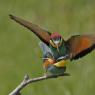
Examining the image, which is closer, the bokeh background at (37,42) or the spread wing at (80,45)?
the spread wing at (80,45)

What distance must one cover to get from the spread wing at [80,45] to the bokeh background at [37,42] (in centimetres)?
163

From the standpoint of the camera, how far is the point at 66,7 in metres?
4.73

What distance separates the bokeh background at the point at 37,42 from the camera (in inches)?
137

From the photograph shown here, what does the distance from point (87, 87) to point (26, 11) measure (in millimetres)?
1464

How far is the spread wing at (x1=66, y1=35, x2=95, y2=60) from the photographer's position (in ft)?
5.22

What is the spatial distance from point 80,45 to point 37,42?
231 cm

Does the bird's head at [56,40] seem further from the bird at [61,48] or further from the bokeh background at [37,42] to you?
the bokeh background at [37,42]

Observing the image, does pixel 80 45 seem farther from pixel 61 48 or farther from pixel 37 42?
pixel 37 42

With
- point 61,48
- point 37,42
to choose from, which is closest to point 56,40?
point 61,48

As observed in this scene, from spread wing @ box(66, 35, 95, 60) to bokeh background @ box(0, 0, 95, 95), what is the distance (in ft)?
5.34

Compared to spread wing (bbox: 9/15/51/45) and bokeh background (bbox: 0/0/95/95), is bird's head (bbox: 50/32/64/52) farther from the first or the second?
bokeh background (bbox: 0/0/95/95)

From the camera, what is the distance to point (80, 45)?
62.6 inches

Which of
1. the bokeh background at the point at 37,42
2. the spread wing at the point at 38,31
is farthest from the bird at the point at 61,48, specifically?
the bokeh background at the point at 37,42

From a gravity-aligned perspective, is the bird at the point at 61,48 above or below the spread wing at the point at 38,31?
below
